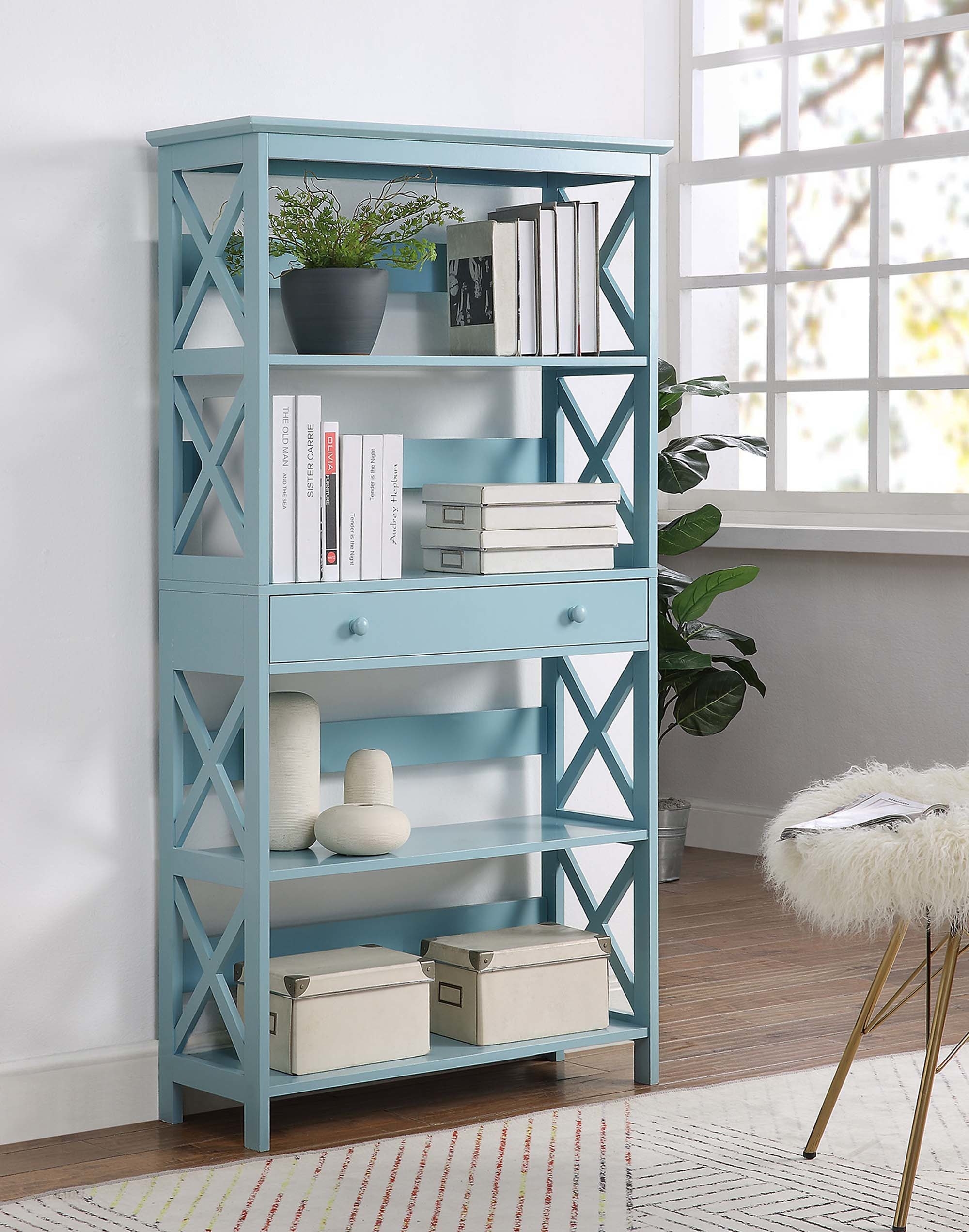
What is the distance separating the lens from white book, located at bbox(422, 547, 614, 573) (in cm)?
315

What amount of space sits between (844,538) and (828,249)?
906 millimetres

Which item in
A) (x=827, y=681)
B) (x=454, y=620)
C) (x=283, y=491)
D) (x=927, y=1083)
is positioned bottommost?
(x=927, y=1083)

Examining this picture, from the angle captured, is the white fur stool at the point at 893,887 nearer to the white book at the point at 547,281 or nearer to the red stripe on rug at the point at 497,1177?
the red stripe on rug at the point at 497,1177

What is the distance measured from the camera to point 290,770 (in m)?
3.10

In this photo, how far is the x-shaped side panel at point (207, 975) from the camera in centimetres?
298

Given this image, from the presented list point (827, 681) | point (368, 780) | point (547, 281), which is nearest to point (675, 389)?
point (827, 681)

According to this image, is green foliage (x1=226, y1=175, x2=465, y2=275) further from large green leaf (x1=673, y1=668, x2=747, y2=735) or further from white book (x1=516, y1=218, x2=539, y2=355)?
large green leaf (x1=673, y1=668, x2=747, y2=735)

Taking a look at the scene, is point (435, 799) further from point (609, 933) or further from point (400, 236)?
point (400, 236)

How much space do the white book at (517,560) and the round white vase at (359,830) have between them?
1.49 ft

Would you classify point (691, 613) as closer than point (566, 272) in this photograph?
No

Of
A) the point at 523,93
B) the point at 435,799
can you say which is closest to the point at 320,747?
the point at 435,799

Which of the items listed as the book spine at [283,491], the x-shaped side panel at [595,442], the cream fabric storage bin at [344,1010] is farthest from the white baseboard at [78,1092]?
the x-shaped side panel at [595,442]

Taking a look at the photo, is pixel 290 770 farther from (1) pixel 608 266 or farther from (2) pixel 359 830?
(1) pixel 608 266

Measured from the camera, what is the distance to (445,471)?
343 centimetres
